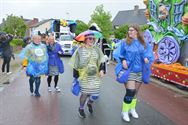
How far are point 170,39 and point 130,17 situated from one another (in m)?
61.7

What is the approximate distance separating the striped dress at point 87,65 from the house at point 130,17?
2464 inches

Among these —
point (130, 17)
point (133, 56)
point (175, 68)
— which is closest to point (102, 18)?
point (130, 17)

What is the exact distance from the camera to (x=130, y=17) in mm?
73875

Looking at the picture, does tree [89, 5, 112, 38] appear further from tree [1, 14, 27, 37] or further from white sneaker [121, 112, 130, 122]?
white sneaker [121, 112, 130, 122]

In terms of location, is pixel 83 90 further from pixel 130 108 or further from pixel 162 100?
pixel 162 100

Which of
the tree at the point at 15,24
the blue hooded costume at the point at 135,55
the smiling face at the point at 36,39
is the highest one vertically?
the tree at the point at 15,24

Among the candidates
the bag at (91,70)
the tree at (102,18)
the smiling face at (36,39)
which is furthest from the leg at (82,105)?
the tree at (102,18)

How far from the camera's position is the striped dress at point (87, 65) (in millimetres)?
6793

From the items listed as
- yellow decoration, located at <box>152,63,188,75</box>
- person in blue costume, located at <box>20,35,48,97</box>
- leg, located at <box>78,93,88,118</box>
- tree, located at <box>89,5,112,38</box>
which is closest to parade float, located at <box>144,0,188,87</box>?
yellow decoration, located at <box>152,63,188,75</box>

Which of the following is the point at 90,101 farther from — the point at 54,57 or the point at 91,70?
the point at 54,57

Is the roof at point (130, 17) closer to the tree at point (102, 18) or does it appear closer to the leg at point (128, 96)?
Result: the tree at point (102, 18)

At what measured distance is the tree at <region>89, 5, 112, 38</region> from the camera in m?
55.6

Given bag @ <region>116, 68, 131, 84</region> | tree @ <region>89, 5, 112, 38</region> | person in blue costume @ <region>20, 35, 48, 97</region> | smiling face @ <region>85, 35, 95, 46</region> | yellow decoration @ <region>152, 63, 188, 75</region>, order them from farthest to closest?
1. tree @ <region>89, 5, 112, 38</region>
2. yellow decoration @ <region>152, 63, 188, 75</region>
3. person in blue costume @ <region>20, 35, 48, 97</region>
4. smiling face @ <region>85, 35, 95, 46</region>
5. bag @ <region>116, 68, 131, 84</region>


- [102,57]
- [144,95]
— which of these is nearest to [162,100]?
[144,95]
